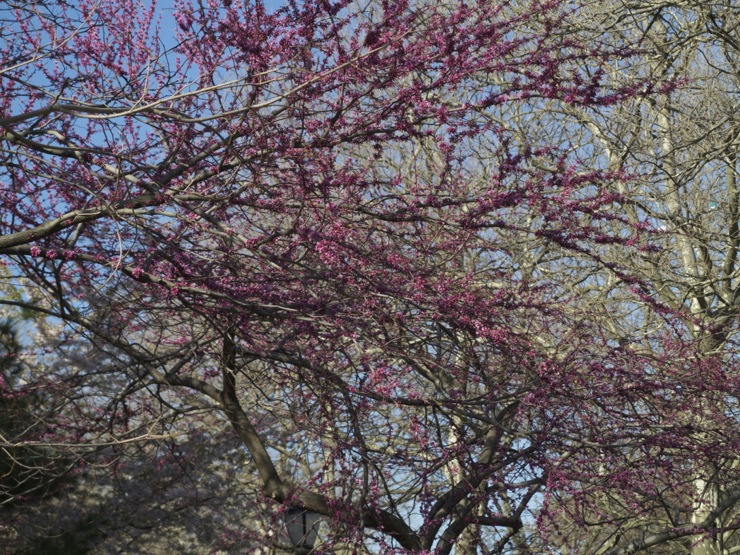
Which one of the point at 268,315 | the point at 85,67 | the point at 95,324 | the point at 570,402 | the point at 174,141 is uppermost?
the point at 85,67

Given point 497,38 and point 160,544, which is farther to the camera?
point 160,544

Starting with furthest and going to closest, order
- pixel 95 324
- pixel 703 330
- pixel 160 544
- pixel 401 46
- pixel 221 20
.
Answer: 1. pixel 160 544
2. pixel 703 330
3. pixel 95 324
4. pixel 221 20
5. pixel 401 46

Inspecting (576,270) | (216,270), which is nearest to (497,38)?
(216,270)

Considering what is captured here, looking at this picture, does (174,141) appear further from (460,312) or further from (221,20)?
(460,312)

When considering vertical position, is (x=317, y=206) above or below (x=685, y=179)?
Result: below

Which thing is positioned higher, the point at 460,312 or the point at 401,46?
the point at 401,46

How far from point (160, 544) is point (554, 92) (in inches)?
306

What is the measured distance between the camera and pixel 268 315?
5102 millimetres

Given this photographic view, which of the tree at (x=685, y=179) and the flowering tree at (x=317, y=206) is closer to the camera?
the flowering tree at (x=317, y=206)

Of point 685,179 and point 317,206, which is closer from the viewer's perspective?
point 317,206

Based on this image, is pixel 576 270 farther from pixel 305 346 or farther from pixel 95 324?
pixel 95 324

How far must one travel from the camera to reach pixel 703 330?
368 inches

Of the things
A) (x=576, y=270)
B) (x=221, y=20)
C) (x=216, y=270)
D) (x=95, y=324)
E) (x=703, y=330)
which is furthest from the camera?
(x=576, y=270)

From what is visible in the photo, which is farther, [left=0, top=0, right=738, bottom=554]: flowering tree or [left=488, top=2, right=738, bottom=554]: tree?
[left=488, top=2, right=738, bottom=554]: tree
